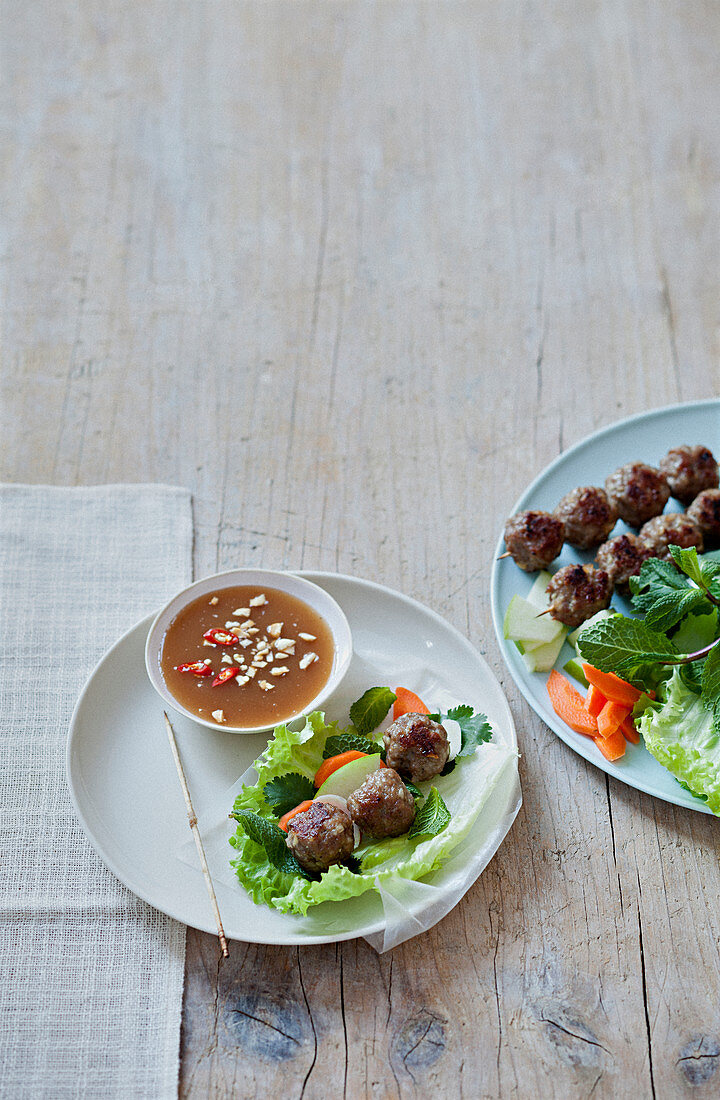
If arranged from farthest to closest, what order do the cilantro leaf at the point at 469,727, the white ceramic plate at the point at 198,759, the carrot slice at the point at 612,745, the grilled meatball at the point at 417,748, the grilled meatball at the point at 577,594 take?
the grilled meatball at the point at 577,594
the carrot slice at the point at 612,745
the cilantro leaf at the point at 469,727
the grilled meatball at the point at 417,748
the white ceramic plate at the point at 198,759

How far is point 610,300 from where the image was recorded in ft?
15.4

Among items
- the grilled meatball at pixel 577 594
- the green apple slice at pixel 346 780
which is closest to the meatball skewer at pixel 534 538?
the grilled meatball at pixel 577 594

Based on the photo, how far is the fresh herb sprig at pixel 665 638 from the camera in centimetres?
297

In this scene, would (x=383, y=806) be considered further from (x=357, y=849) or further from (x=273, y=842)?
(x=273, y=842)

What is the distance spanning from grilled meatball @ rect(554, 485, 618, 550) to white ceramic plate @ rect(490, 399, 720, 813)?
0.33 feet

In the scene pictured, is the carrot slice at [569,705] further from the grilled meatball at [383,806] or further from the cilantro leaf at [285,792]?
the cilantro leaf at [285,792]

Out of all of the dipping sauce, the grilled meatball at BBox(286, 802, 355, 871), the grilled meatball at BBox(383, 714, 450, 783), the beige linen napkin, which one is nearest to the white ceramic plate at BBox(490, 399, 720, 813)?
the grilled meatball at BBox(383, 714, 450, 783)

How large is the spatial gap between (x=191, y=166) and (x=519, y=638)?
137 inches

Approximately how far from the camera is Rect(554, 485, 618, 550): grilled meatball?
3.46 m

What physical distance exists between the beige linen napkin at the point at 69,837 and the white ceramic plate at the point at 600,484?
1271 mm

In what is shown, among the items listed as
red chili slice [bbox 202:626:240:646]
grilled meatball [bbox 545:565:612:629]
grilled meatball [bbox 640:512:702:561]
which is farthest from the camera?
grilled meatball [bbox 640:512:702:561]

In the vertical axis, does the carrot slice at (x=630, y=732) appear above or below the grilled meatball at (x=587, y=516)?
below

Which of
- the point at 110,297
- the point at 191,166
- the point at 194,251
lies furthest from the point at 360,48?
the point at 110,297

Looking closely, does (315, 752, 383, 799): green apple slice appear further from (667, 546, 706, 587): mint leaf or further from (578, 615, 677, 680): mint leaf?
(667, 546, 706, 587): mint leaf
